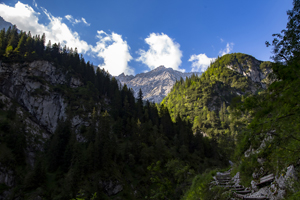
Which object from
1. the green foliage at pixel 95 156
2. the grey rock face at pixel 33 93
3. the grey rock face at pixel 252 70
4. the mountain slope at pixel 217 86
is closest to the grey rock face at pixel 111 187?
the green foliage at pixel 95 156

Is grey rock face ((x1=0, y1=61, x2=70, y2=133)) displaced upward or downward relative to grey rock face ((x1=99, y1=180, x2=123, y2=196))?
upward

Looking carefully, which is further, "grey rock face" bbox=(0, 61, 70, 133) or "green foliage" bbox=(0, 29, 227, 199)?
"grey rock face" bbox=(0, 61, 70, 133)

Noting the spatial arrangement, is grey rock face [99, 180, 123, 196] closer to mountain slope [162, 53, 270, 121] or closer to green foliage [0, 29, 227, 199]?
green foliage [0, 29, 227, 199]

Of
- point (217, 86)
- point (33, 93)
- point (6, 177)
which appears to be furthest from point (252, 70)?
point (6, 177)

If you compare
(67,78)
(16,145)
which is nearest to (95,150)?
(16,145)

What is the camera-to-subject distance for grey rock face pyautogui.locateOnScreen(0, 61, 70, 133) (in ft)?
226

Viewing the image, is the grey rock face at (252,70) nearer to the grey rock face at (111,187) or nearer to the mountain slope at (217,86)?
the mountain slope at (217,86)

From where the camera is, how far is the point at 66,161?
42.0 m

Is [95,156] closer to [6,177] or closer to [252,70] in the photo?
[6,177]

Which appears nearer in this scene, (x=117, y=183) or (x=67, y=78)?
(x=117, y=183)

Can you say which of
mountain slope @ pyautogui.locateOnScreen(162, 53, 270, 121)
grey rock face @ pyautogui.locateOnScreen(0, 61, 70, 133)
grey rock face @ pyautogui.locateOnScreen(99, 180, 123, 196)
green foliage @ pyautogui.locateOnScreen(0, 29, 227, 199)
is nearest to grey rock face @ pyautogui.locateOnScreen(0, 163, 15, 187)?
green foliage @ pyautogui.locateOnScreen(0, 29, 227, 199)

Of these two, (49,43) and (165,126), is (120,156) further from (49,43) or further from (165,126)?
(49,43)

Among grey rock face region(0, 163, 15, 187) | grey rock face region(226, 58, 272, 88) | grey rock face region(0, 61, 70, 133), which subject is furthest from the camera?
grey rock face region(226, 58, 272, 88)

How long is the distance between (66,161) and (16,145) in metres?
14.0
